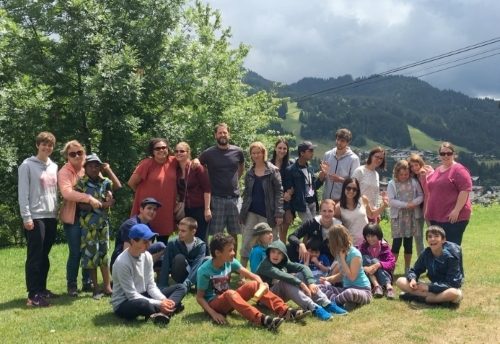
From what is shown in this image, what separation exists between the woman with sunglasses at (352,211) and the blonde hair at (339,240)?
1.03 meters

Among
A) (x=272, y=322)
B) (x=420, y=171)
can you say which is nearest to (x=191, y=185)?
(x=272, y=322)

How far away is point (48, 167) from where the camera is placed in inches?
271

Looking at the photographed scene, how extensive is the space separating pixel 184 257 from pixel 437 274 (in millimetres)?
3483

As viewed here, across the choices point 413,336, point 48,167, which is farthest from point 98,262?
point 413,336

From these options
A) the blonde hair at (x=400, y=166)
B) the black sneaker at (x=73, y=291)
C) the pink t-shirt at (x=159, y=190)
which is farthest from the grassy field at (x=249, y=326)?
the blonde hair at (x=400, y=166)

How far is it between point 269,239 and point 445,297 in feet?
7.99

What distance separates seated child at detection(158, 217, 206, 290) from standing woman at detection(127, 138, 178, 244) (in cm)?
54

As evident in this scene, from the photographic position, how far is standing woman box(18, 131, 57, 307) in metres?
6.60

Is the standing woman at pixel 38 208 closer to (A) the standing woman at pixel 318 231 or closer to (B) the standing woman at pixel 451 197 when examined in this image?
(A) the standing woman at pixel 318 231

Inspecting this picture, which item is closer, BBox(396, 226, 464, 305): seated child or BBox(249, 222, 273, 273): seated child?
BBox(396, 226, 464, 305): seated child

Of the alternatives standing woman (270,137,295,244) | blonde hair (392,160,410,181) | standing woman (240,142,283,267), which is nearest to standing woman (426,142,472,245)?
blonde hair (392,160,410,181)

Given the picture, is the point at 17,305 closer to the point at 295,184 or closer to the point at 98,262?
the point at 98,262

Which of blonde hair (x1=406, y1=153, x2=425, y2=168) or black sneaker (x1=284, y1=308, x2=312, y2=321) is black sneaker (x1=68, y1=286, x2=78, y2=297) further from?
blonde hair (x1=406, y1=153, x2=425, y2=168)

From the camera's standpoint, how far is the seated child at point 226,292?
596cm
